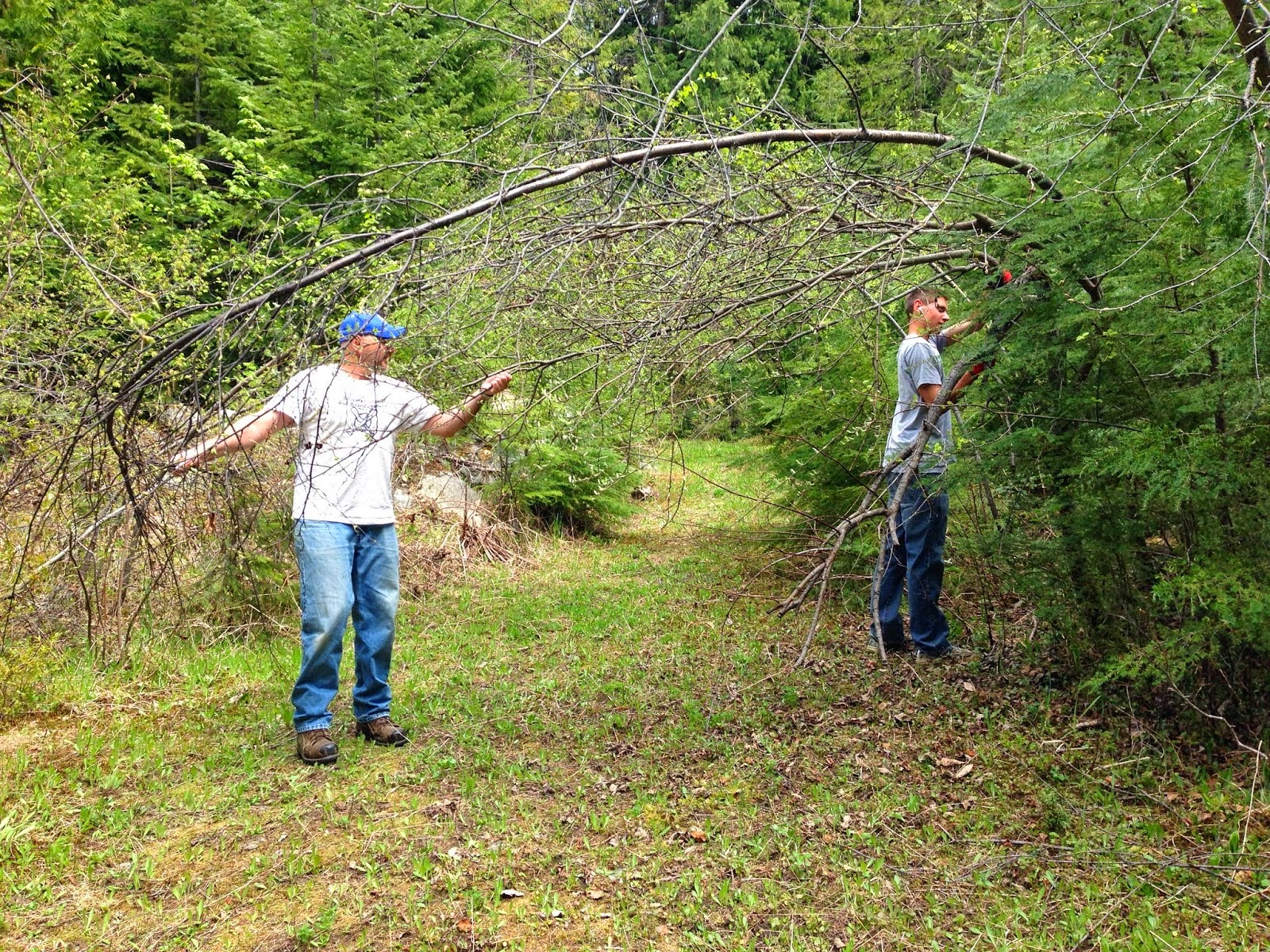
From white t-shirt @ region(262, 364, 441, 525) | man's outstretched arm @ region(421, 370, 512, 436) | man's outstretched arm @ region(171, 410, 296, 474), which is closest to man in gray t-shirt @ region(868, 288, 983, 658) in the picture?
man's outstretched arm @ region(421, 370, 512, 436)

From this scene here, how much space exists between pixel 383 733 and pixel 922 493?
3331 mm

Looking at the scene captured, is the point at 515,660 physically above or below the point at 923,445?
below

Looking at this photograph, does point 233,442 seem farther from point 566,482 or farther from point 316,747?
point 566,482

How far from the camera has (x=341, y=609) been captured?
14.0 feet

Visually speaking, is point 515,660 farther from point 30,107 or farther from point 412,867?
point 30,107

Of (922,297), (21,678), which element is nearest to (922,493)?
(922,297)

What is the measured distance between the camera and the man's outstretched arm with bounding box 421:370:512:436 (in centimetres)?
413

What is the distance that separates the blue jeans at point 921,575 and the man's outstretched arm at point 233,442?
3417 mm

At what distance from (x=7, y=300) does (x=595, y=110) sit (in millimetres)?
5213

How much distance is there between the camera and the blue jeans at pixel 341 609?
168 inches

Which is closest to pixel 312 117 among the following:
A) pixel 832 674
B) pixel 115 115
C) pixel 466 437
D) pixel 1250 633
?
pixel 115 115

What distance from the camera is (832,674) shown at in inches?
223

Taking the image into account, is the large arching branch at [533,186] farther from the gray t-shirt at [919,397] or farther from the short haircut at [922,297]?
the gray t-shirt at [919,397]

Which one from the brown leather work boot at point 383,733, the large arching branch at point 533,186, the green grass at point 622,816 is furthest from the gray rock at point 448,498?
the large arching branch at point 533,186
